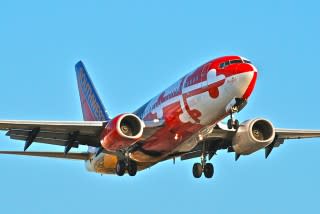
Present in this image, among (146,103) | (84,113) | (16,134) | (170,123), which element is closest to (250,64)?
(170,123)

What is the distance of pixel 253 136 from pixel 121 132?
736 centimetres

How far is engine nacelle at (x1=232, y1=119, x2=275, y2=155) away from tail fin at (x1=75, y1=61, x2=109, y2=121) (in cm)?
902

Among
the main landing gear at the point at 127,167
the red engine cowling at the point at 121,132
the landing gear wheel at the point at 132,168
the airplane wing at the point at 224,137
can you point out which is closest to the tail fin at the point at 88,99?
the main landing gear at the point at 127,167

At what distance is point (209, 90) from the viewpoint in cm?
3888

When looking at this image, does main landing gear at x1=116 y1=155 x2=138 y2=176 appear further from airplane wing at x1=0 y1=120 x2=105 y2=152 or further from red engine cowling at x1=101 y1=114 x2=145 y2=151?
red engine cowling at x1=101 y1=114 x2=145 y2=151

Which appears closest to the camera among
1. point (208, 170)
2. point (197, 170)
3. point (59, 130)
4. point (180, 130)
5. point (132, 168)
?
point (180, 130)

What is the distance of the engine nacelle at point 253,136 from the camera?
Result: 43.1 metres

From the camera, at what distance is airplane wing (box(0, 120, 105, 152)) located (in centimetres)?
4116

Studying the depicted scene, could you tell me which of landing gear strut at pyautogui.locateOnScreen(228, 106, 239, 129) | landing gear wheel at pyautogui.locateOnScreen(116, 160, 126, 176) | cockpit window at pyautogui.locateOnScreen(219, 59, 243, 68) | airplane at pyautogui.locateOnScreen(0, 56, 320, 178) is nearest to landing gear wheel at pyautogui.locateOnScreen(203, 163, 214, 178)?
airplane at pyautogui.locateOnScreen(0, 56, 320, 178)

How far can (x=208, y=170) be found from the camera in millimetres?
45000

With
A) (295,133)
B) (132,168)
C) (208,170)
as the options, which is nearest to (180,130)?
(132,168)

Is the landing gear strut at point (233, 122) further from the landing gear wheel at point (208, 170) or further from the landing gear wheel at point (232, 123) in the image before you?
the landing gear wheel at point (208, 170)

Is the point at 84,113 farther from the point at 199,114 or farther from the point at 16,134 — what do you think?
the point at 199,114

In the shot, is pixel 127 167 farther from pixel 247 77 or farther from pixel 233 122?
pixel 247 77
